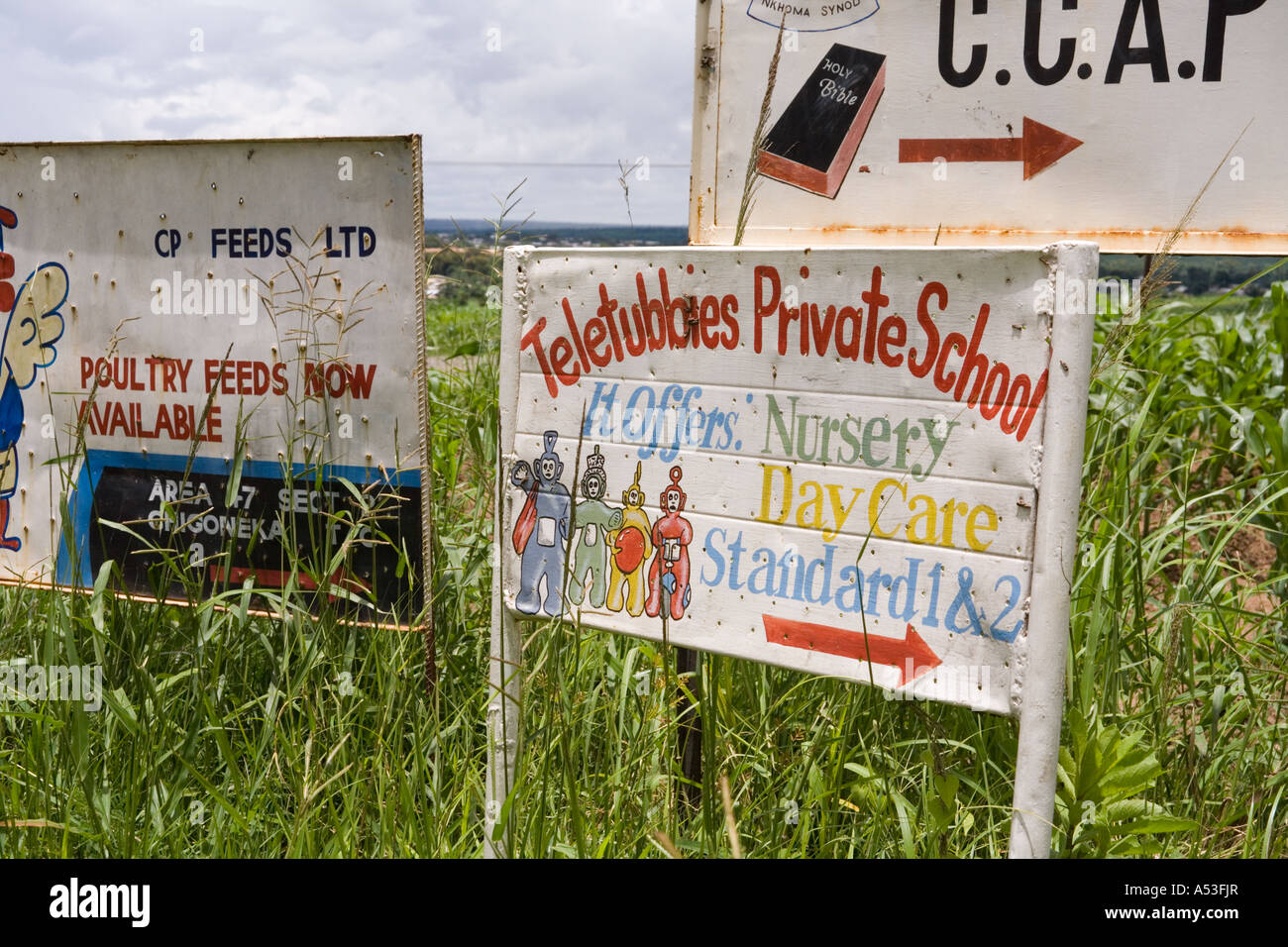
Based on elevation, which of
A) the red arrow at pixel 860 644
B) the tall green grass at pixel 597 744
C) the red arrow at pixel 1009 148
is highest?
the red arrow at pixel 1009 148

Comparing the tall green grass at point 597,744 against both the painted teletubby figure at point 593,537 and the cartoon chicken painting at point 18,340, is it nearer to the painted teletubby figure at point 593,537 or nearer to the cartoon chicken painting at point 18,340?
→ the painted teletubby figure at point 593,537

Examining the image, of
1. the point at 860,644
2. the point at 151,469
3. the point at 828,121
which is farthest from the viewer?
the point at 151,469

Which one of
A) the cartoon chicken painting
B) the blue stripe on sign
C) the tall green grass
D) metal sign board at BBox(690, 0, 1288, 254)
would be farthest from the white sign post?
the cartoon chicken painting

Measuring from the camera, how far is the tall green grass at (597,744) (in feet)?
6.95

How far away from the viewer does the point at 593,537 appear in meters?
2.40

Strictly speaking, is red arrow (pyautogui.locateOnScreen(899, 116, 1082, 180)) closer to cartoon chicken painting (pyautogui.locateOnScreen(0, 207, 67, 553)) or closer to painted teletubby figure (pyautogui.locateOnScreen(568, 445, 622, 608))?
painted teletubby figure (pyautogui.locateOnScreen(568, 445, 622, 608))

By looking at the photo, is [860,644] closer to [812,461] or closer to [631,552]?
[812,461]

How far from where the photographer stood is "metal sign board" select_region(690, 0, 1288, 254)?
2.29 meters

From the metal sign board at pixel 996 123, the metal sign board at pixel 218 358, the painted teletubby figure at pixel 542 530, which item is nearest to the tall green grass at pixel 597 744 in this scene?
the painted teletubby figure at pixel 542 530

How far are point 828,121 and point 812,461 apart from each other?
96 cm

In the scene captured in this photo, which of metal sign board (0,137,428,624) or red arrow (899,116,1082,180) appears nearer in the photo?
red arrow (899,116,1082,180)

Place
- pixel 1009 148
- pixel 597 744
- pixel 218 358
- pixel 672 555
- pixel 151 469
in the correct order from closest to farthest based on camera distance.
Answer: pixel 672 555 < pixel 1009 148 < pixel 597 744 < pixel 218 358 < pixel 151 469

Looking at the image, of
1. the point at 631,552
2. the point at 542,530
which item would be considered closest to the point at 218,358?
the point at 542,530

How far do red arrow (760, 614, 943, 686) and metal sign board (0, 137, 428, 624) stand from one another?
1.06 metres
